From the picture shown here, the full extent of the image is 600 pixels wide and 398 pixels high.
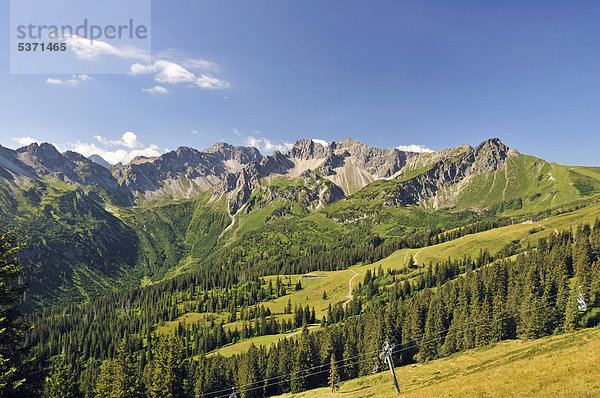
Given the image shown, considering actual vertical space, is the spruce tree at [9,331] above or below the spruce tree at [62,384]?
above

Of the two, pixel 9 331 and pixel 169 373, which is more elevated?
pixel 9 331

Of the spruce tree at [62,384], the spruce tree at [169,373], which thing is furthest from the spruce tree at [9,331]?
the spruce tree at [62,384]

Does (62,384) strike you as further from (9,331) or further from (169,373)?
(9,331)

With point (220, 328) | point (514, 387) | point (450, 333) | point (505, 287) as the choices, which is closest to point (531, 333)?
point (450, 333)

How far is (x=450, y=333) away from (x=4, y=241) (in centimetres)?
10617

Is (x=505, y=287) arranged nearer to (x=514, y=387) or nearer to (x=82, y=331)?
(x=514, y=387)

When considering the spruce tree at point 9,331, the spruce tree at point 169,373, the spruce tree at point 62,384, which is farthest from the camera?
the spruce tree at point 169,373

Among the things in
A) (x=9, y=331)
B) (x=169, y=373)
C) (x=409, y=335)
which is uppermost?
(x=9, y=331)

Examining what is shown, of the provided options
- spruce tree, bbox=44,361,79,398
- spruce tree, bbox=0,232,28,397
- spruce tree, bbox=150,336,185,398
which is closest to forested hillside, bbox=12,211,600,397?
spruce tree, bbox=150,336,185,398

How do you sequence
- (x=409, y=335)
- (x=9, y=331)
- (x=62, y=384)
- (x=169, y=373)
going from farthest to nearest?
(x=409, y=335)
(x=169, y=373)
(x=62, y=384)
(x=9, y=331)

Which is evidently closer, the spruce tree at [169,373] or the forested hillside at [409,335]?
the spruce tree at [169,373]

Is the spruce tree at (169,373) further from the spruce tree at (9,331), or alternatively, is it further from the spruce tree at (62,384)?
the spruce tree at (9,331)

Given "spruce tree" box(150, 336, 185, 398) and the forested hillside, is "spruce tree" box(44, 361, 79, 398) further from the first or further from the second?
"spruce tree" box(150, 336, 185, 398)

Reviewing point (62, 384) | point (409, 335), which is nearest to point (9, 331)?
point (62, 384)
